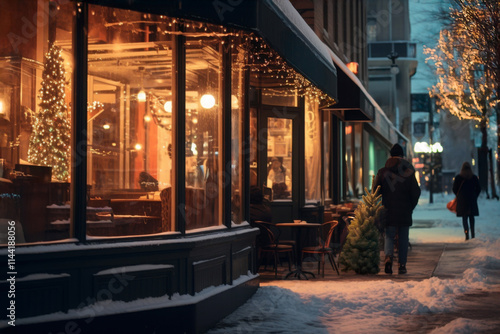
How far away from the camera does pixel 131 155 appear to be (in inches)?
390

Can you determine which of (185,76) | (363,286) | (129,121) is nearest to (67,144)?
(185,76)

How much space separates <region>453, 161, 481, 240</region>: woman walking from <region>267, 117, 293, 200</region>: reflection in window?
20.8ft

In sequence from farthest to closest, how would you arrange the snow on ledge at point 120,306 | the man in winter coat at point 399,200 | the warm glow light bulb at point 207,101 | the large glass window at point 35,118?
the man in winter coat at point 399,200 < the warm glow light bulb at point 207,101 < the large glass window at point 35,118 < the snow on ledge at point 120,306

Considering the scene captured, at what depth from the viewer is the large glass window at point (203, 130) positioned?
8211 mm

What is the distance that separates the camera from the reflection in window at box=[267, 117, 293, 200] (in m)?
14.0

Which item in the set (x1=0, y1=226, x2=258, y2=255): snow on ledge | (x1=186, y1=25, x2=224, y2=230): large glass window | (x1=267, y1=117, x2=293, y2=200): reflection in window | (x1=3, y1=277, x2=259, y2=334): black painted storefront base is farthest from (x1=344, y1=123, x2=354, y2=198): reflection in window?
(x1=0, y1=226, x2=258, y2=255): snow on ledge

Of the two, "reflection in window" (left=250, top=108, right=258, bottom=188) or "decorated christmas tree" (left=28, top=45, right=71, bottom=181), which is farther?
"reflection in window" (left=250, top=108, right=258, bottom=188)

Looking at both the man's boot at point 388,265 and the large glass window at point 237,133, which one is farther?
the man's boot at point 388,265

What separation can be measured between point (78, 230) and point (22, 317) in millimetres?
930

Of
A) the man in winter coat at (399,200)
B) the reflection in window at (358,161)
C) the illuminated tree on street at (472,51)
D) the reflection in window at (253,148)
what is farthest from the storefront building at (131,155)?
the reflection in window at (358,161)

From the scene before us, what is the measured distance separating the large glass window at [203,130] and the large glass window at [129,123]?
0.28m

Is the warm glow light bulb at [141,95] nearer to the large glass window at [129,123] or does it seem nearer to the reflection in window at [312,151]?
the large glass window at [129,123]

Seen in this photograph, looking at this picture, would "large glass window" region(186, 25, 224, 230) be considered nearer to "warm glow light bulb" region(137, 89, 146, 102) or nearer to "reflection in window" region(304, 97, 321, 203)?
"warm glow light bulb" region(137, 89, 146, 102)

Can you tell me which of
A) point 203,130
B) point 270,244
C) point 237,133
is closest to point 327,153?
point 270,244
